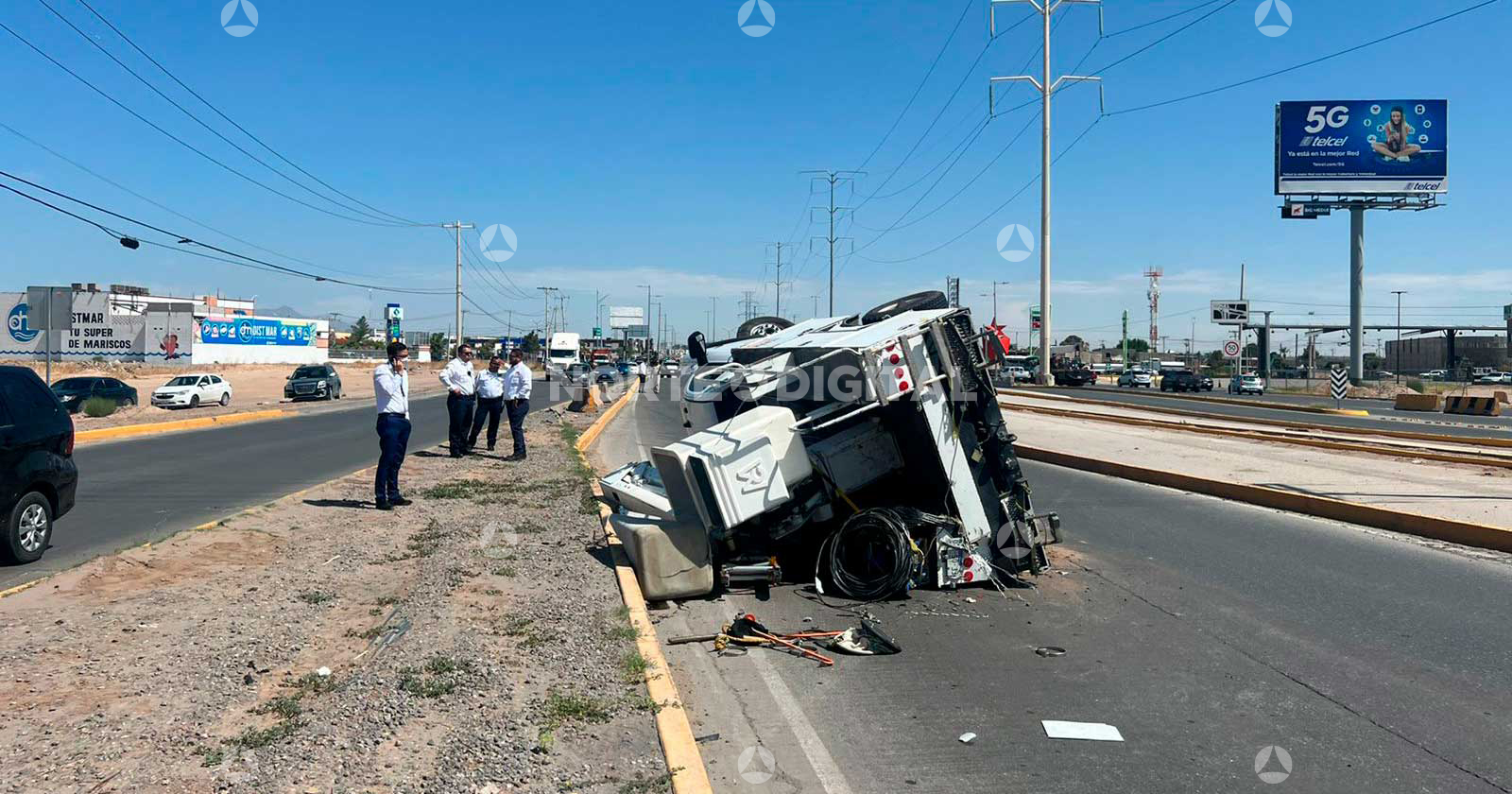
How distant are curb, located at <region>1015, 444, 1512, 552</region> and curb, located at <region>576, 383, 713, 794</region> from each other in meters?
8.09

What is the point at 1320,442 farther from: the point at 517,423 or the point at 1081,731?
the point at 1081,731

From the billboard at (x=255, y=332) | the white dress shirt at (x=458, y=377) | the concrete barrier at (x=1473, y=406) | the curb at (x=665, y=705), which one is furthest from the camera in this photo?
the billboard at (x=255, y=332)

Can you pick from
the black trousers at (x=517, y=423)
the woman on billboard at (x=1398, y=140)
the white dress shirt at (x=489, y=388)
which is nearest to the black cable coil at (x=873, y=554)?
the black trousers at (x=517, y=423)

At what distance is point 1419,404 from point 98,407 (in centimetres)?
4437

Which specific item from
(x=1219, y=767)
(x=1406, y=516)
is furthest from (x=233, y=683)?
(x=1406, y=516)

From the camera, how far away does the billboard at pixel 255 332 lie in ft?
271

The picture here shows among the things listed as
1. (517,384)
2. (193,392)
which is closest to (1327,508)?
(517,384)

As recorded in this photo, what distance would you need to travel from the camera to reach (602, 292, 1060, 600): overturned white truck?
7.21m

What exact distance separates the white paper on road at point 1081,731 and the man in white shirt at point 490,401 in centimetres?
1338

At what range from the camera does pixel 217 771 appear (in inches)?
155

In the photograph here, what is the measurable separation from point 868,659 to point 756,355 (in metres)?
3.13

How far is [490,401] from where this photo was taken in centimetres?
1720

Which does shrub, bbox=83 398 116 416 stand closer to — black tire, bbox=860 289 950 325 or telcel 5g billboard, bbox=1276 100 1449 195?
black tire, bbox=860 289 950 325

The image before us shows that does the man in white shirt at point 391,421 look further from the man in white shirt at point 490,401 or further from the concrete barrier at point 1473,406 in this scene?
the concrete barrier at point 1473,406
